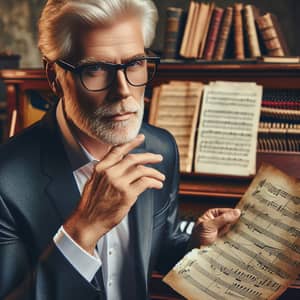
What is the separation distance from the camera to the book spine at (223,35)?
2.88 meters

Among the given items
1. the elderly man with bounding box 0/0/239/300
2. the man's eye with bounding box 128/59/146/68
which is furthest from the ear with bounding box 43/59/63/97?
the man's eye with bounding box 128/59/146/68

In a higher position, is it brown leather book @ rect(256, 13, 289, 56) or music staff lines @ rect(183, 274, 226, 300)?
brown leather book @ rect(256, 13, 289, 56)

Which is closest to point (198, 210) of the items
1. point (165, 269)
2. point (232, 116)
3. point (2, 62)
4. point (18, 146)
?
point (232, 116)

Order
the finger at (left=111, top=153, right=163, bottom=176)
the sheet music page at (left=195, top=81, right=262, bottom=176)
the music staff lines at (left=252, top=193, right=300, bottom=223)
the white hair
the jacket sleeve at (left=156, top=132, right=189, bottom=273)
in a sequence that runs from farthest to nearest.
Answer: the sheet music page at (left=195, top=81, right=262, bottom=176) → the jacket sleeve at (left=156, top=132, right=189, bottom=273) → the music staff lines at (left=252, top=193, right=300, bottom=223) → the white hair → the finger at (left=111, top=153, right=163, bottom=176)

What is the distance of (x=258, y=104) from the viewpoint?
261cm

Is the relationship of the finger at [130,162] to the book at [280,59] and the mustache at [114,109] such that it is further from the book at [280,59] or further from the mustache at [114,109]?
the book at [280,59]

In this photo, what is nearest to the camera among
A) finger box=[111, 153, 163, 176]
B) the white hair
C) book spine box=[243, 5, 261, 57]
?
finger box=[111, 153, 163, 176]

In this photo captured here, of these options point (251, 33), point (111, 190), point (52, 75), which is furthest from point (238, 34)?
point (111, 190)

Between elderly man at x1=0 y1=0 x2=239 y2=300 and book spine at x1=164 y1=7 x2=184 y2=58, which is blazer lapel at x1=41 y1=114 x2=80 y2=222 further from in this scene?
book spine at x1=164 y1=7 x2=184 y2=58

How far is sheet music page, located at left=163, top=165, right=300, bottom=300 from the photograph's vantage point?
1706 millimetres

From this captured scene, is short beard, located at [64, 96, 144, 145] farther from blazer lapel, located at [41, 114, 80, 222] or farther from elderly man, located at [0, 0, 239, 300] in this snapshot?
blazer lapel, located at [41, 114, 80, 222]

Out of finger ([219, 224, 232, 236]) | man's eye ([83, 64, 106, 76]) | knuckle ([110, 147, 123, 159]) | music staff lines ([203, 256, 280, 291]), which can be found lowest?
music staff lines ([203, 256, 280, 291])

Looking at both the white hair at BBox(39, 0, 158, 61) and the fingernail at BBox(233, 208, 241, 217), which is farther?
the fingernail at BBox(233, 208, 241, 217)

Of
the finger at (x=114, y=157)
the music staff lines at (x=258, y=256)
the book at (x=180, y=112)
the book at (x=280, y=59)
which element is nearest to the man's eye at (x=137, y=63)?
the finger at (x=114, y=157)
